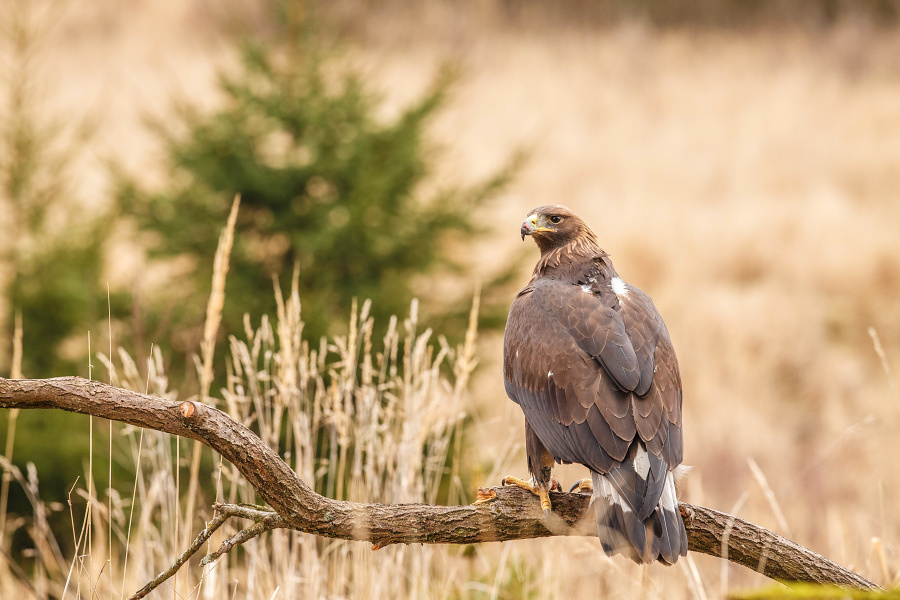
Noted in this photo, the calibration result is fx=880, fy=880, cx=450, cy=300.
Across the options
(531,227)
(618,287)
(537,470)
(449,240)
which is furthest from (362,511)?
(449,240)

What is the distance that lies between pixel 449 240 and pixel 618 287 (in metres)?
4.40

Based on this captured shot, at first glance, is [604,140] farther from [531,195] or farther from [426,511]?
[426,511]

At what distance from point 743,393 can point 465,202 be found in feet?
18.3

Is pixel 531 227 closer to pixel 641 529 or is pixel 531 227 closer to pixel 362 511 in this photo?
pixel 641 529

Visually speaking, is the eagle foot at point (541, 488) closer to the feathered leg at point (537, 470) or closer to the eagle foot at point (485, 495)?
the feathered leg at point (537, 470)

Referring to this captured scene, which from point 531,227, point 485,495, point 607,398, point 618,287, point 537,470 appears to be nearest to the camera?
point 485,495

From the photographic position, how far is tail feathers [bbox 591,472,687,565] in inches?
84.5

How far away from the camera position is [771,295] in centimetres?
1249

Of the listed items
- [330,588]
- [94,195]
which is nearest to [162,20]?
[94,195]

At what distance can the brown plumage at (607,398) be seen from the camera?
2.24 metres

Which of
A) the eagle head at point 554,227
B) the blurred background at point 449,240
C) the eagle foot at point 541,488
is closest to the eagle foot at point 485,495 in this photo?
the eagle foot at point 541,488

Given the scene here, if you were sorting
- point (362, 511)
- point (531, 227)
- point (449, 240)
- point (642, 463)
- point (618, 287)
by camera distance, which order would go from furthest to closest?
point (449, 240) → point (531, 227) → point (618, 287) → point (642, 463) → point (362, 511)

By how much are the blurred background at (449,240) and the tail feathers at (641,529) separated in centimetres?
35

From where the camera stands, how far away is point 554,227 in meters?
3.40
